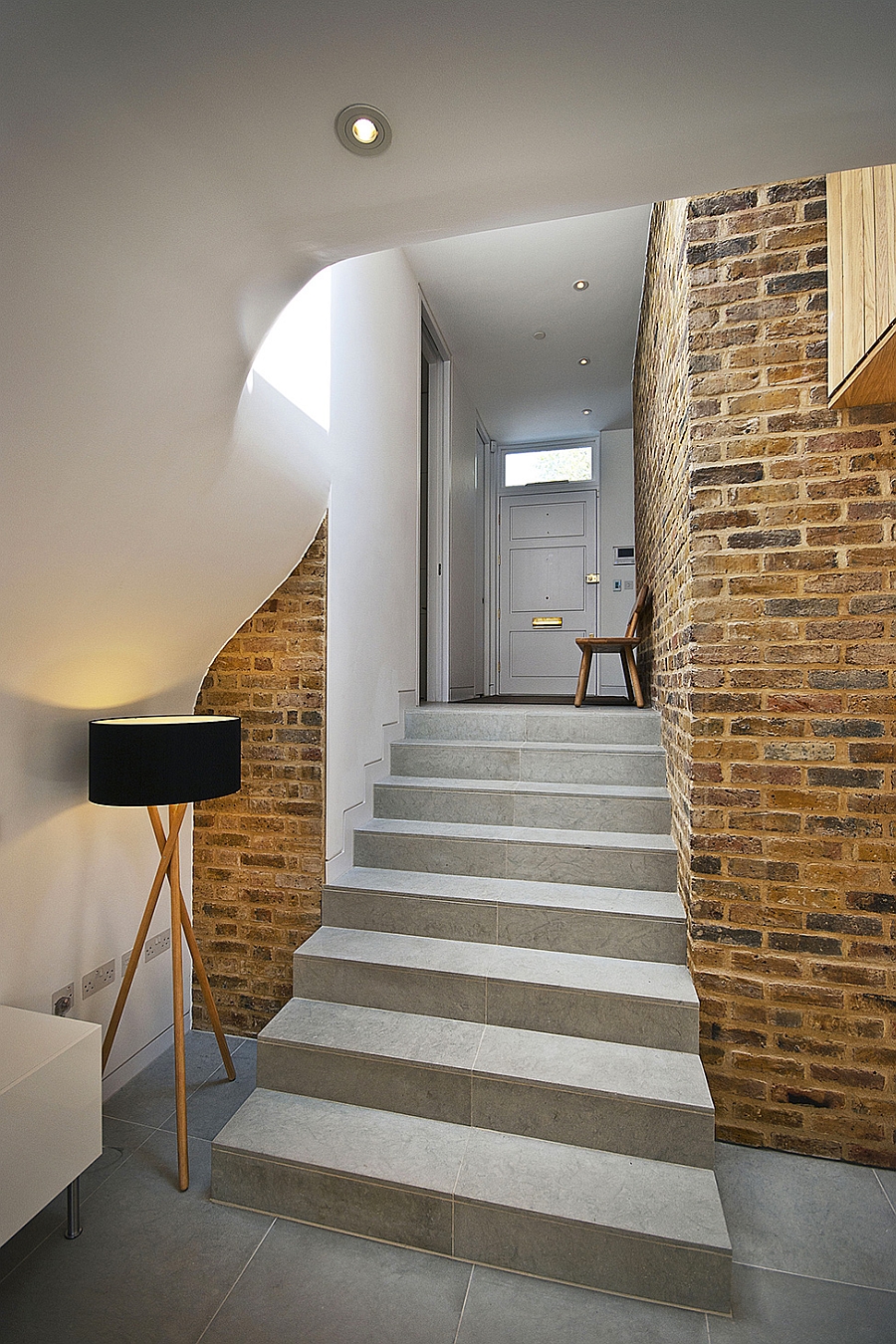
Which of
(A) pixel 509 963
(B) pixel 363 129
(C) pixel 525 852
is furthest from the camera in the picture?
Answer: (C) pixel 525 852

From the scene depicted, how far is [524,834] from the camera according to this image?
2678 millimetres

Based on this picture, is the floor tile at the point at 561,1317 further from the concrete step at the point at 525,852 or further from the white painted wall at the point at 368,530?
the white painted wall at the point at 368,530

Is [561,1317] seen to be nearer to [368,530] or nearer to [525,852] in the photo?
[525,852]

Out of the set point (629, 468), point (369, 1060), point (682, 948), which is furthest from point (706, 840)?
point (629, 468)

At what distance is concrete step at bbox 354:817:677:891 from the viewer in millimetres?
2459

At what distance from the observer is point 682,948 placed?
2180 millimetres

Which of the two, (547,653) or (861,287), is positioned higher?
(861,287)

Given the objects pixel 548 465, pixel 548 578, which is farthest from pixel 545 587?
pixel 548 465

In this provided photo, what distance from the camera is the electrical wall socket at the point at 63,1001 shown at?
2.03 m

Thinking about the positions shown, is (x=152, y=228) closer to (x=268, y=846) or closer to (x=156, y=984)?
(x=268, y=846)

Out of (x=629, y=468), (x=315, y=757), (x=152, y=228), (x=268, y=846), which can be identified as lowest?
(x=268, y=846)

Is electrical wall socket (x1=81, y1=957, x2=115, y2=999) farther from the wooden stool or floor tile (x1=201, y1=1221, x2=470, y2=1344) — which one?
the wooden stool

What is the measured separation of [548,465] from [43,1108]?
20.6 ft

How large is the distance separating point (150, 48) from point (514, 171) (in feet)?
1.85
